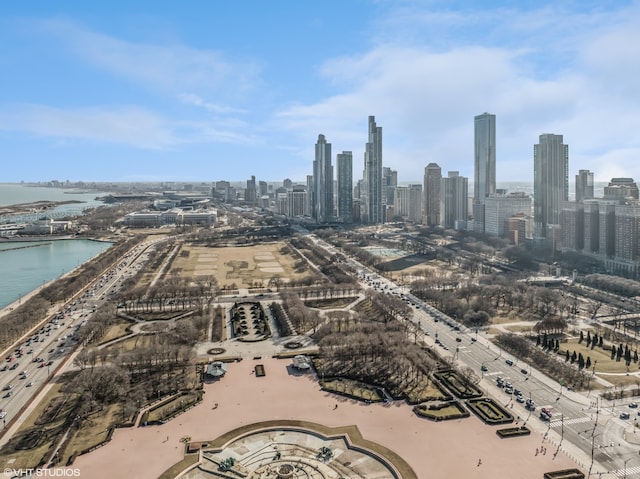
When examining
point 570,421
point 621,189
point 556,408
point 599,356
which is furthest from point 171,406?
point 621,189

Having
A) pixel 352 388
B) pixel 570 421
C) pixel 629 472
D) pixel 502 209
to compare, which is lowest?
pixel 629 472

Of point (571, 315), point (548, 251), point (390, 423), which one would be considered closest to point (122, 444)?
point (390, 423)

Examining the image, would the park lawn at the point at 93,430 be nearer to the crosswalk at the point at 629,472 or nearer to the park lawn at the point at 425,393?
the park lawn at the point at 425,393

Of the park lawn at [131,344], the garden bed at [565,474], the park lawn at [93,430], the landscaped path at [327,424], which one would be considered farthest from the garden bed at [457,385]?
the park lawn at [131,344]

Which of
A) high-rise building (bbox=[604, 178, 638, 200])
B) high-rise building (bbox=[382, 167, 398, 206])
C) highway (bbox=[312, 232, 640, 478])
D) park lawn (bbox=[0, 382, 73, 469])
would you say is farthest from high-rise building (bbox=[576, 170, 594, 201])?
park lawn (bbox=[0, 382, 73, 469])

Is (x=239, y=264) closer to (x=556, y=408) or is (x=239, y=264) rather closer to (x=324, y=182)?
(x=556, y=408)

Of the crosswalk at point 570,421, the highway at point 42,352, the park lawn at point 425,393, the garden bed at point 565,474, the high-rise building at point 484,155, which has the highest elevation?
the high-rise building at point 484,155
